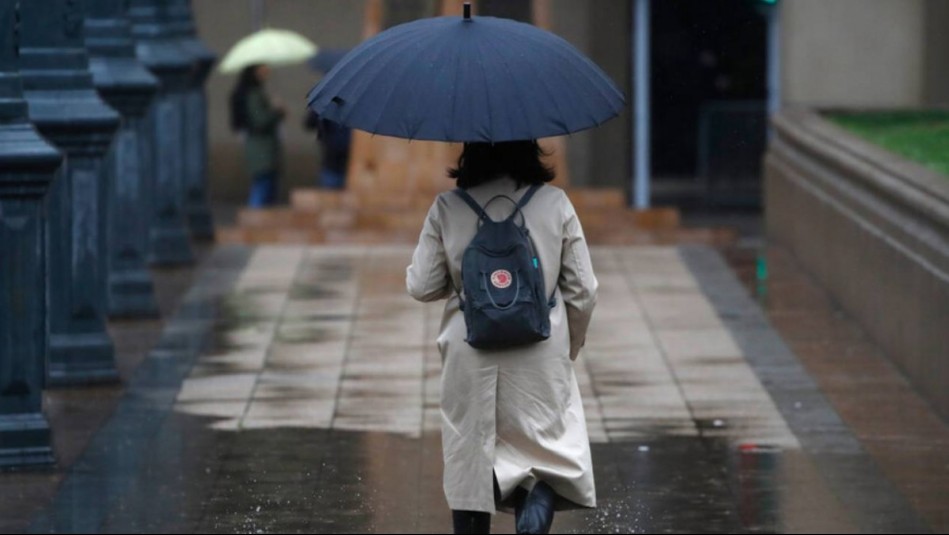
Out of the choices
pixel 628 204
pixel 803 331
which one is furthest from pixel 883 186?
pixel 628 204

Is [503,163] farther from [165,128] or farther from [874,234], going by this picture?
[165,128]

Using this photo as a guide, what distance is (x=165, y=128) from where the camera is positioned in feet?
57.3

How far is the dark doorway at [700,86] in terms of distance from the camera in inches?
965

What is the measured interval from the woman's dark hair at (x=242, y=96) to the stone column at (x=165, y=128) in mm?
4503

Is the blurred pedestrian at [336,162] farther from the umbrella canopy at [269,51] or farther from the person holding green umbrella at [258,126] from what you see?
the umbrella canopy at [269,51]

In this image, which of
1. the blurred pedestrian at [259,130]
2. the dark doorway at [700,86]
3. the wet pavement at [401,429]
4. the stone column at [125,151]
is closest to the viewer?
the wet pavement at [401,429]

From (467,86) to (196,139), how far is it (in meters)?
13.4

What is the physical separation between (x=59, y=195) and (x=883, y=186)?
495 cm

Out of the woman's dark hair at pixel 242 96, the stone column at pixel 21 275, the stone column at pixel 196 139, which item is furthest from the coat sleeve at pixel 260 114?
the stone column at pixel 21 275

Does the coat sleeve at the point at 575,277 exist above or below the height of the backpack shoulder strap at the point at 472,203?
below

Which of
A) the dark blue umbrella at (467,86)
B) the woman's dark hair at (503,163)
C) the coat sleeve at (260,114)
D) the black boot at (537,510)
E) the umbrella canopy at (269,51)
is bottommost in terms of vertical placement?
the black boot at (537,510)

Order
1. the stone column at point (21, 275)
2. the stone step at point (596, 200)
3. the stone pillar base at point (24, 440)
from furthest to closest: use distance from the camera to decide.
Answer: the stone step at point (596, 200), the stone pillar base at point (24, 440), the stone column at point (21, 275)

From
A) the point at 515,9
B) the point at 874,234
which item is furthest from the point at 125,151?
the point at 515,9

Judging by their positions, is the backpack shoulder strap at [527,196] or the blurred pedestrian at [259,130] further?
the blurred pedestrian at [259,130]
